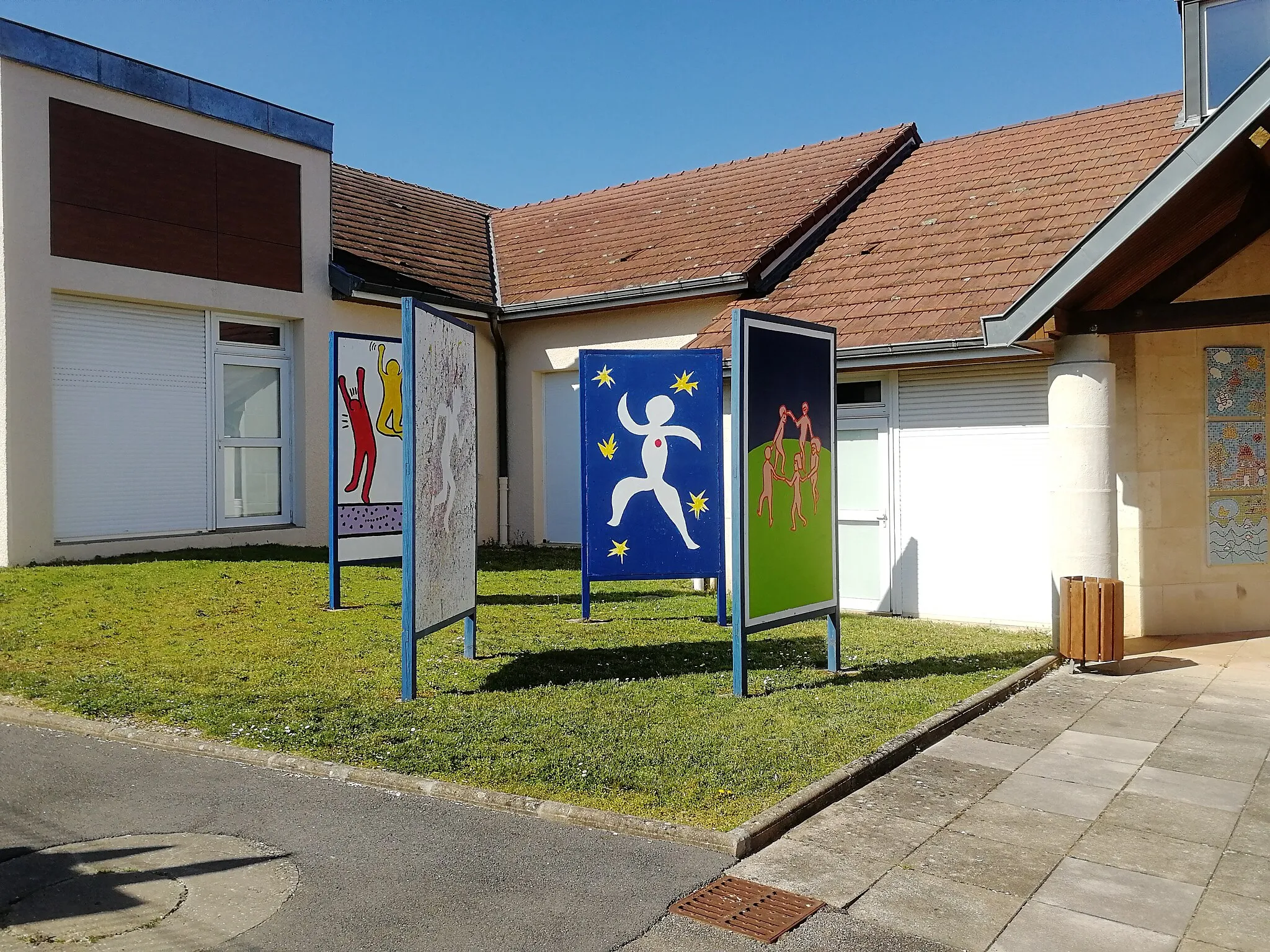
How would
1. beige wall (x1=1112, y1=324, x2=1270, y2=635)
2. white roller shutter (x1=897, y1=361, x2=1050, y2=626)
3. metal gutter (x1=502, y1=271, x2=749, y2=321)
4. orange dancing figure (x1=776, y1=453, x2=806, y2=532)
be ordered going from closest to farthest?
orange dancing figure (x1=776, y1=453, x2=806, y2=532)
beige wall (x1=1112, y1=324, x2=1270, y2=635)
white roller shutter (x1=897, y1=361, x2=1050, y2=626)
metal gutter (x1=502, y1=271, x2=749, y2=321)

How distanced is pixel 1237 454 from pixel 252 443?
1226 cm

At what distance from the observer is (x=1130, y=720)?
7215mm

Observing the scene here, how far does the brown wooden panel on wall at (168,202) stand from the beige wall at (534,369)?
4050 mm

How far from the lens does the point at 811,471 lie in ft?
27.4

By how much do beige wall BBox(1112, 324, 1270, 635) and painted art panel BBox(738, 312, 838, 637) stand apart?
347 cm

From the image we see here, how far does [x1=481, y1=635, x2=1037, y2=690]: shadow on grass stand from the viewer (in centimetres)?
816

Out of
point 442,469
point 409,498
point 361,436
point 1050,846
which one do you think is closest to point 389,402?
point 361,436

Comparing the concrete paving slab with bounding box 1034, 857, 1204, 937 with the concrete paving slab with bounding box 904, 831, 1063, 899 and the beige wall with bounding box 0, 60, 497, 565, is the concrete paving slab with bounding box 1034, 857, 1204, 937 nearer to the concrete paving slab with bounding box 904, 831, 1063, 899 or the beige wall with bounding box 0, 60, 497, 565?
the concrete paving slab with bounding box 904, 831, 1063, 899

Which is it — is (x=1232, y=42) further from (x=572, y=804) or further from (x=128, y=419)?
(x=128, y=419)

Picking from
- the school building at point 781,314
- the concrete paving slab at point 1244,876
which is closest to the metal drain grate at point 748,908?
the concrete paving slab at point 1244,876

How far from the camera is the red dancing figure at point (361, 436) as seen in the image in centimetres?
1122

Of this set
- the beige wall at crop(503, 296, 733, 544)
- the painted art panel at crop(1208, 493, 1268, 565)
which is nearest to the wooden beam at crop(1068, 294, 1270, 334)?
the painted art panel at crop(1208, 493, 1268, 565)

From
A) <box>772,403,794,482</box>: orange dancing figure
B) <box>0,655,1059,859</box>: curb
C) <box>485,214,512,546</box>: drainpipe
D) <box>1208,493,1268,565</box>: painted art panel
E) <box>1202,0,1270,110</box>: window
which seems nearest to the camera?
<box>0,655,1059,859</box>: curb

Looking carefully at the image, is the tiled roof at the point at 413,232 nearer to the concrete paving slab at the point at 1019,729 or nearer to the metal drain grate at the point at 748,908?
the concrete paving slab at the point at 1019,729
